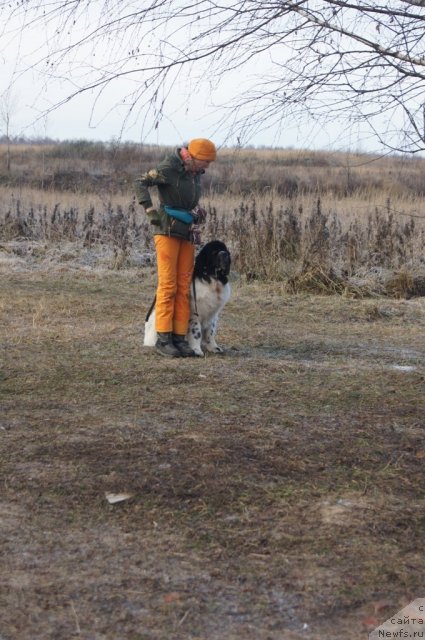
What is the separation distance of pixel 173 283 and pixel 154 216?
1.99 feet

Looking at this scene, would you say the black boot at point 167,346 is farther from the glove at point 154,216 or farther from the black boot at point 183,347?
the glove at point 154,216

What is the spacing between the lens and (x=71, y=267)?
1368cm

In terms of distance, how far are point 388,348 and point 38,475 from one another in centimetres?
473

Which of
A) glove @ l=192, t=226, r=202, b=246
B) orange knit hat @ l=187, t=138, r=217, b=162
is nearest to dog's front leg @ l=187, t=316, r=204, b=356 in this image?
glove @ l=192, t=226, r=202, b=246

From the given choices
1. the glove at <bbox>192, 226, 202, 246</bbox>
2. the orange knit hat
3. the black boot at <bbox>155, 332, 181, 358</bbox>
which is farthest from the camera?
the black boot at <bbox>155, 332, 181, 358</bbox>

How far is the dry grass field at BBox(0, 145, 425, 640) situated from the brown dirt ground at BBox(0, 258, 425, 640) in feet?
0.04

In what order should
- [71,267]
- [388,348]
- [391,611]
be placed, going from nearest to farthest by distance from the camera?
[391,611], [388,348], [71,267]

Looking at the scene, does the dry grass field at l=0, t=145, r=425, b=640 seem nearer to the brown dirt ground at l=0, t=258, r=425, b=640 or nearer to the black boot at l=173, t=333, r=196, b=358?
the brown dirt ground at l=0, t=258, r=425, b=640

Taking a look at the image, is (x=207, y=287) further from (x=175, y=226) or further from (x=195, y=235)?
(x=175, y=226)

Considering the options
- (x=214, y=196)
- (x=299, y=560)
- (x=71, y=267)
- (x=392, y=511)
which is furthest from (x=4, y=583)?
(x=214, y=196)

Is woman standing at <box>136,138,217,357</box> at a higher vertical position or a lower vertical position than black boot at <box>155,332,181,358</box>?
higher

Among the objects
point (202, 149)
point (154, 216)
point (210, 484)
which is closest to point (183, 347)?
point (154, 216)

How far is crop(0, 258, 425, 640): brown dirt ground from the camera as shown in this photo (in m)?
3.29

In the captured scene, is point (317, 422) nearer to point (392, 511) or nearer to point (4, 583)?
point (392, 511)
